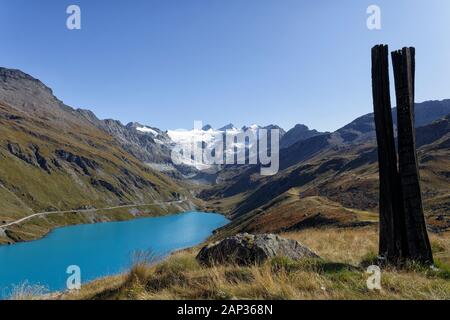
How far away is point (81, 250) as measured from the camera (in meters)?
125

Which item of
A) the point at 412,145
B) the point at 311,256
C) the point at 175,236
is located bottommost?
the point at 175,236

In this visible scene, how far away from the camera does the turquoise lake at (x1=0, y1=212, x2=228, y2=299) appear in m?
87.3

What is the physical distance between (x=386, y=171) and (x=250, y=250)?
6695 millimetres

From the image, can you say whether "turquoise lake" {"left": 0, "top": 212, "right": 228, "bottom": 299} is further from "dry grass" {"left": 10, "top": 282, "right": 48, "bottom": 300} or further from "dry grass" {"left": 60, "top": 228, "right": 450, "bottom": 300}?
"dry grass" {"left": 60, "top": 228, "right": 450, "bottom": 300}

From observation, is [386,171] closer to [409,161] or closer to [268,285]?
[409,161]

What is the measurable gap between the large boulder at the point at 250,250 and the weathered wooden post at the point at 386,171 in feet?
9.99

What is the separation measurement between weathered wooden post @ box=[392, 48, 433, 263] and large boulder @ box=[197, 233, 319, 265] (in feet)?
12.9

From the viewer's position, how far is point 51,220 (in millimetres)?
190375

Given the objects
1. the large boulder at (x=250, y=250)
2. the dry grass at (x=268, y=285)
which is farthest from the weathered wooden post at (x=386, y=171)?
the large boulder at (x=250, y=250)

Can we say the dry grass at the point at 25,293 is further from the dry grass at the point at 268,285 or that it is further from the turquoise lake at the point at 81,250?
the turquoise lake at the point at 81,250

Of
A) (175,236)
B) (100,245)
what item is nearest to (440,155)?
(175,236)
